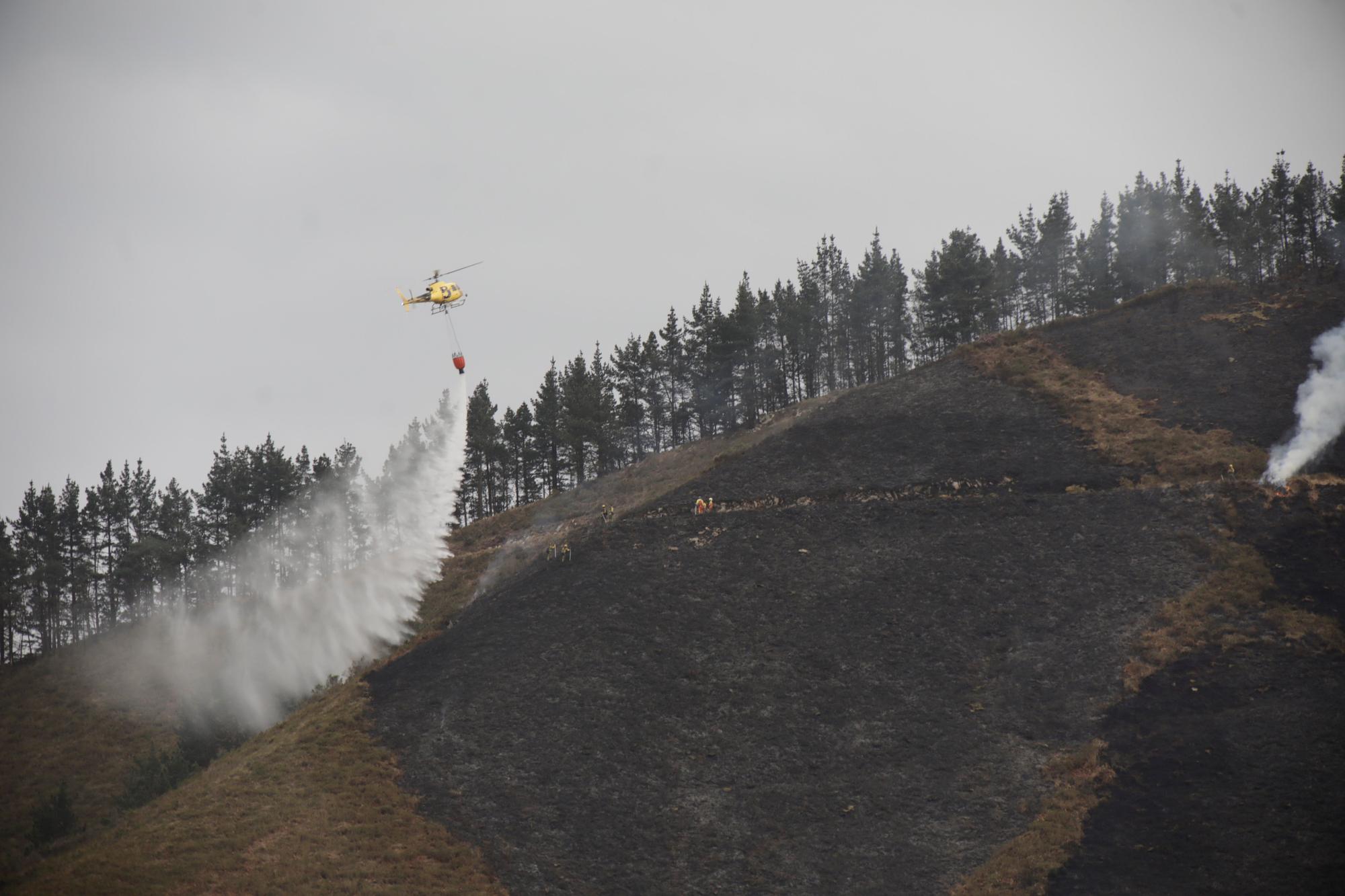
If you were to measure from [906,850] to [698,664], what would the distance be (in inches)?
541

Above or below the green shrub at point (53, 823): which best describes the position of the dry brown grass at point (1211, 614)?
above

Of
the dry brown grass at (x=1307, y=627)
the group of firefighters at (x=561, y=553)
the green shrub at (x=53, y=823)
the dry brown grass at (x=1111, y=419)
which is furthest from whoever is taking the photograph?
the group of firefighters at (x=561, y=553)

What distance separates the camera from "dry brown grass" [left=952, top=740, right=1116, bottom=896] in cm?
2930

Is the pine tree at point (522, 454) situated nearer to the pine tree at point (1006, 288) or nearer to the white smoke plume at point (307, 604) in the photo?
the white smoke plume at point (307, 604)

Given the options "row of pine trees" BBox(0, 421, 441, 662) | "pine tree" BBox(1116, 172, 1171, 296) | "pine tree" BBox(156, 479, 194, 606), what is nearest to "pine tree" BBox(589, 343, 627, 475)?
"row of pine trees" BBox(0, 421, 441, 662)

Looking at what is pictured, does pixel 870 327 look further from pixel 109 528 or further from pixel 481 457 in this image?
pixel 109 528

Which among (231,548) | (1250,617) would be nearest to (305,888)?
(1250,617)

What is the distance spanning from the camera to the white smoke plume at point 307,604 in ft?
185

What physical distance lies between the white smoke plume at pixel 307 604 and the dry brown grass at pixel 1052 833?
3812 centimetres

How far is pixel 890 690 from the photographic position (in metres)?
39.5

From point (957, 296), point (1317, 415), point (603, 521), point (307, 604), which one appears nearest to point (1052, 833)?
point (603, 521)

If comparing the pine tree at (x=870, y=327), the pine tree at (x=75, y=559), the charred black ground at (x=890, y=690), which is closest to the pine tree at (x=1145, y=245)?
the pine tree at (x=870, y=327)

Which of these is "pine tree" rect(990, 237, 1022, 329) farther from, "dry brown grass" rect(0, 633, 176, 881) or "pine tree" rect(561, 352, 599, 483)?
"dry brown grass" rect(0, 633, 176, 881)

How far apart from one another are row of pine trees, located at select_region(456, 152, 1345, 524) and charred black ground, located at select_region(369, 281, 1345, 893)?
99.2 feet
